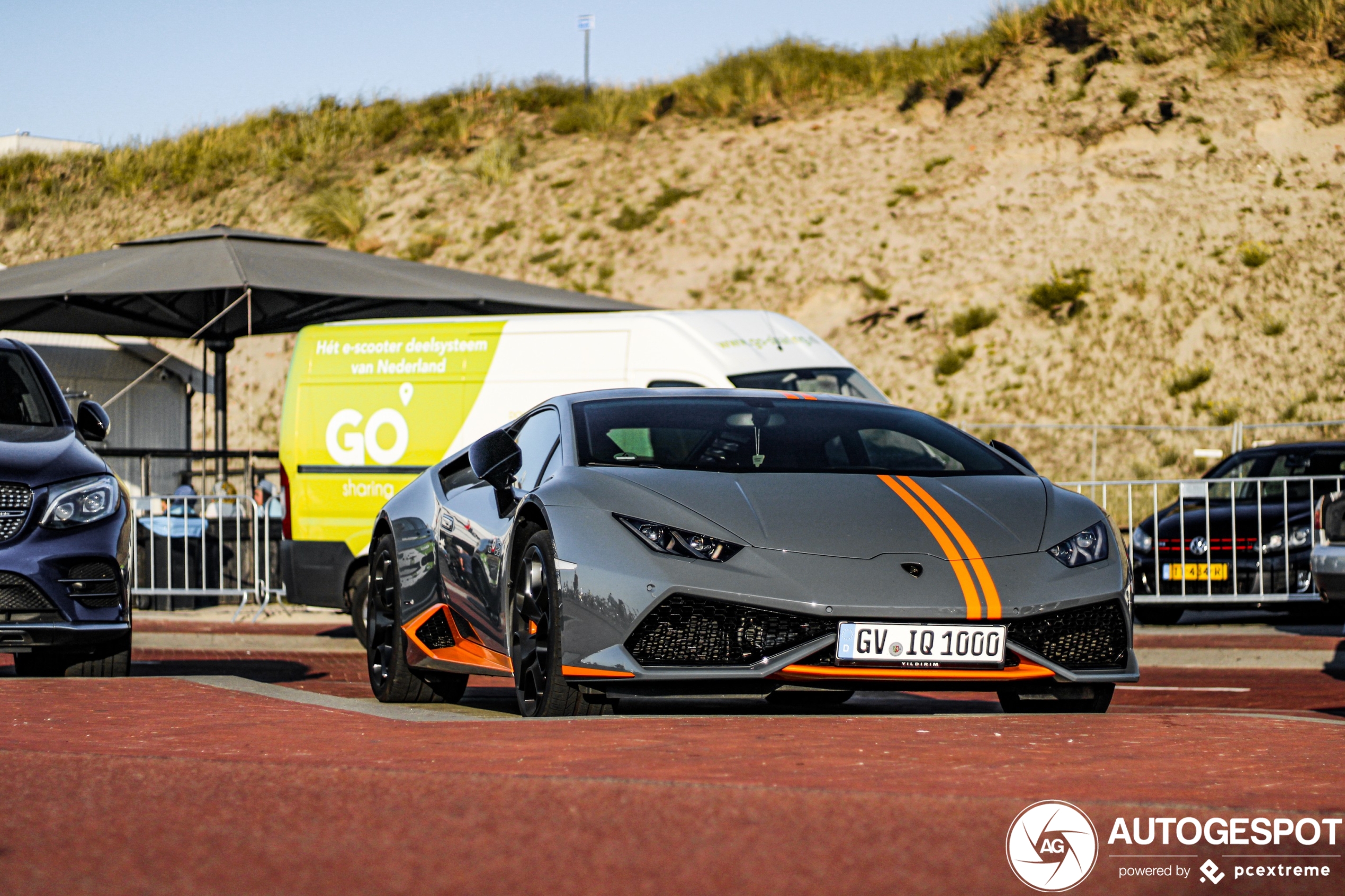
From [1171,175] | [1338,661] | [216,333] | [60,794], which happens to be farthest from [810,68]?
[60,794]

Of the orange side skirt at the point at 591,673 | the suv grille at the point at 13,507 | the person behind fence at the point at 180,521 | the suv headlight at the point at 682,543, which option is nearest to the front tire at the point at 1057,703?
the suv headlight at the point at 682,543

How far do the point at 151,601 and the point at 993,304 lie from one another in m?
20.3

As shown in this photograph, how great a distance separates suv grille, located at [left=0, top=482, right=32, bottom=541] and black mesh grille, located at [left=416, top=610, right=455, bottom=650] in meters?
2.09

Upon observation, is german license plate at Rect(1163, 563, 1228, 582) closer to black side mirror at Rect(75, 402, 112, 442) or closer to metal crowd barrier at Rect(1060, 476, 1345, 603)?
metal crowd barrier at Rect(1060, 476, 1345, 603)

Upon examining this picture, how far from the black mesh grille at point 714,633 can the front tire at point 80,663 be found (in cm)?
384

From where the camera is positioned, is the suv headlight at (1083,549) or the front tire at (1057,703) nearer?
the suv headlight at (1083,549)

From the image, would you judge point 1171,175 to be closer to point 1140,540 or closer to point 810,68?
point 810,68

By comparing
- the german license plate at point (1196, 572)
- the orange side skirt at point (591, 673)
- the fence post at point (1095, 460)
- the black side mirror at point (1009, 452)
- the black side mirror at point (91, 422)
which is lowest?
the fence post at point (1095, 460)

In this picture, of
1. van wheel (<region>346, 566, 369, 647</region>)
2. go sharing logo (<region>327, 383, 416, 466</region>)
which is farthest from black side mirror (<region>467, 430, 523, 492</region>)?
go sharing logo (<region>327, 383, 416, 466</region>)

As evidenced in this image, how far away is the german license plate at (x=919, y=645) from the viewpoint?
5.14m

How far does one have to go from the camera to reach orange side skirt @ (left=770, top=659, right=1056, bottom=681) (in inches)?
203

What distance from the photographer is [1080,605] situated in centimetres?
538

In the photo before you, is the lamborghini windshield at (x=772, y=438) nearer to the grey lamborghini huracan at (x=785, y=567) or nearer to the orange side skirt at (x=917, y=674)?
the grey lamborghini huracan at (x=785, y=567)

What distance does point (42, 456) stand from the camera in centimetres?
786
